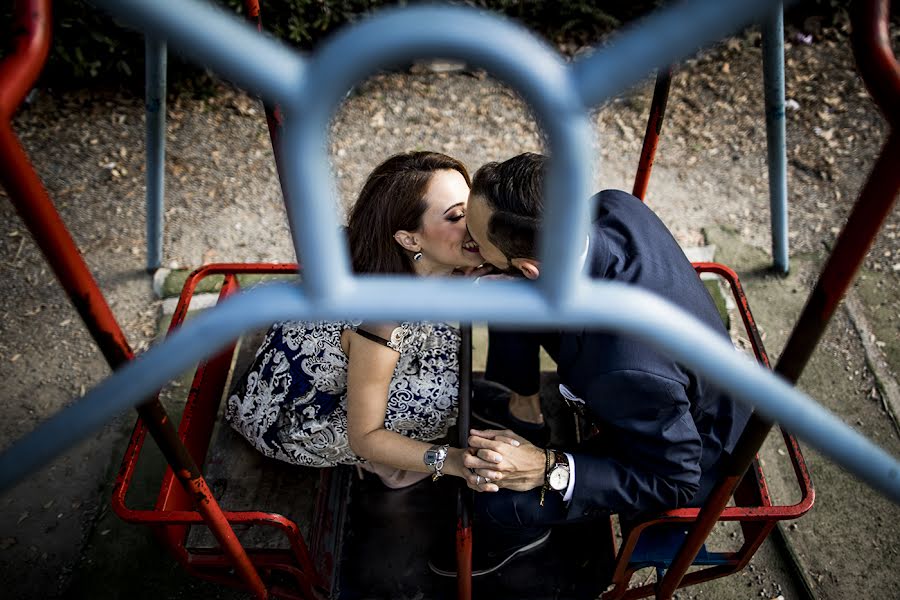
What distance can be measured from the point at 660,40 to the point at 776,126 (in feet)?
8.94

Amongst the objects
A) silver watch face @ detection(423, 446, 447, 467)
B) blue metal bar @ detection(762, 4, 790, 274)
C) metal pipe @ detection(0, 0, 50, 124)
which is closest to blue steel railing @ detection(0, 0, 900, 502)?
metal pipe @ detection(0, 0, 50, 124)

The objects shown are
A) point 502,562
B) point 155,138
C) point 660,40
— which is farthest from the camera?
point 155,138

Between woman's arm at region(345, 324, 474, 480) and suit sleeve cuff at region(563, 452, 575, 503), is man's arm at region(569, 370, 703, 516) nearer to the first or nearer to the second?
suit sleeve cuff at region(563, 452, 575, 503)

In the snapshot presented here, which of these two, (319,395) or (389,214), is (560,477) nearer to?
(319,395)

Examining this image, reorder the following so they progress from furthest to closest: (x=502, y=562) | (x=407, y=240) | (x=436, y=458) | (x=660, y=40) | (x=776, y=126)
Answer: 1. (x=776, y=126)
2. (x=502, y=562)
3. (x=407, y=240)
4. (x=436, y=458)
5. (x=660, y=40)

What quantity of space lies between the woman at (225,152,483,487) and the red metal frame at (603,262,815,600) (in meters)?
0.55

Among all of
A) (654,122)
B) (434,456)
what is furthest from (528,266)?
(654,122)

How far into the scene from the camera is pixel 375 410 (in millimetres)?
2037

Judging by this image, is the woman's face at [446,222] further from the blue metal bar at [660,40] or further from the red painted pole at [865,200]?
the blue metal bar at [660,40]

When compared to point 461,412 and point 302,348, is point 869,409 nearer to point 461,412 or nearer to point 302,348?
point 461,412

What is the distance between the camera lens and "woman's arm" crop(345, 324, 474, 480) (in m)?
1.96

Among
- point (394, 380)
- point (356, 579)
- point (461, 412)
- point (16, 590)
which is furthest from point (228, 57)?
point (16, 590)

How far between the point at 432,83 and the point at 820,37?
278cm

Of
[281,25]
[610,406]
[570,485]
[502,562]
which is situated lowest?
[502,562]
